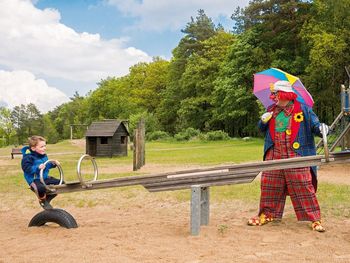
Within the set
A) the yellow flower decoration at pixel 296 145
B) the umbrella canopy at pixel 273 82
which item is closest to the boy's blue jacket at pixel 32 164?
the umbrella canopy at pixel 273 82

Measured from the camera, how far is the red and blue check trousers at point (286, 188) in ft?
18.3


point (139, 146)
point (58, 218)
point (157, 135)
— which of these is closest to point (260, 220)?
point (58, 218)

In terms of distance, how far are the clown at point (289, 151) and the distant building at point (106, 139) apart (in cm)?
1900

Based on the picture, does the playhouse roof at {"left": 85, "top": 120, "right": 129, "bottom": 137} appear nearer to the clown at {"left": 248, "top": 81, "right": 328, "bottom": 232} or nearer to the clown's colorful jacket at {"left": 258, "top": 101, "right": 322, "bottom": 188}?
the clown at {"left": 248, "top": 81, "right": 328, "bottom": 232}

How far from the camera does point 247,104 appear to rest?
42.5 metres

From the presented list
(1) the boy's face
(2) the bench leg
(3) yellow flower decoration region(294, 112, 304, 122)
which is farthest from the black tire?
(3) yellow flower decoration region(294, 112, 304, 122)

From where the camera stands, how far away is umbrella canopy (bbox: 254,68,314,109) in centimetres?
574

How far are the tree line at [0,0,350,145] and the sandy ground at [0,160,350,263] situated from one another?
2723cm

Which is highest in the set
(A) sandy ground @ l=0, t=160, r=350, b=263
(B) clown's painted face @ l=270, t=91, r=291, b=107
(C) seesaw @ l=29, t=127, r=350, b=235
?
(B) clown's painted face @ l=270, t=91, r=291, b=107

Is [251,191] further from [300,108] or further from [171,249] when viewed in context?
[171,249]

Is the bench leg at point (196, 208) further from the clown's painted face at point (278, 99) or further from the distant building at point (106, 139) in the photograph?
the distant building at point (106, 139)

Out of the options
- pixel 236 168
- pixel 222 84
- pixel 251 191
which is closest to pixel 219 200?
pixel 251 191

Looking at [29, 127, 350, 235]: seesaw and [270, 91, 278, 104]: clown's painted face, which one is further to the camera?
[270, 91, 278, 104]: clown's painted face

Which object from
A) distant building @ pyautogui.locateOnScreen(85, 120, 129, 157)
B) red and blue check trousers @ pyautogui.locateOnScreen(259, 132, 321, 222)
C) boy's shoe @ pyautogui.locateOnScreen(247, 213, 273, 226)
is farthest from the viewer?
distant building @ pyautogui.locateOnScreen(85, 120, 129, 157)
